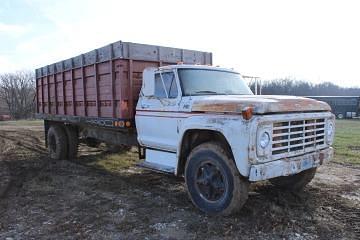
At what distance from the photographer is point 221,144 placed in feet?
17.5

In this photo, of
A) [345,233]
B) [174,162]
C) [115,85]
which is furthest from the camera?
[115,85]

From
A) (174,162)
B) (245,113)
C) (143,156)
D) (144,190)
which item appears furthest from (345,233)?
(143,156)

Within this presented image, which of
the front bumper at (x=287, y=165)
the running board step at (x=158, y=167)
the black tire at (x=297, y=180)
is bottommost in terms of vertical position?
the black tire at (x=297, y=180)

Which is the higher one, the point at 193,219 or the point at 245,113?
the point at 245,113

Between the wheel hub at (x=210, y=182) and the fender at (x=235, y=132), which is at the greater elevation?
the fender at (x=235, y=132)

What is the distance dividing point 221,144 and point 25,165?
20.4 ft

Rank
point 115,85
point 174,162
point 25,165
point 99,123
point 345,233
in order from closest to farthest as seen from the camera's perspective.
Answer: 1. point 345,233
2. point 174,162
3. point 115,85
4. point 99,123
5. point 25,165

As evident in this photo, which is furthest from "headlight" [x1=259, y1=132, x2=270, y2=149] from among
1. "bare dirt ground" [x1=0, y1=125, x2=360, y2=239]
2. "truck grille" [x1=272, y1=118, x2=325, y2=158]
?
"bare dirt ground" [x1=0, y1=125, x2=360, y2=239]

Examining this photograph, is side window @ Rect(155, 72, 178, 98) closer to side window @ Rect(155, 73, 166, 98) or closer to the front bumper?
side window @ Rect(155, 73, 166, 98)

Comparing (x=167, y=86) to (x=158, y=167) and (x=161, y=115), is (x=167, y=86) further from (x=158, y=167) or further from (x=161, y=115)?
(x=158, y=167)

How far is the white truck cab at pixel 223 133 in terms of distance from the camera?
482cm

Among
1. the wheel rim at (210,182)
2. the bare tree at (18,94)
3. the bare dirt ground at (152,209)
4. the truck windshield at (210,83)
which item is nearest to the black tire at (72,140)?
the bare dirt ground at (152,209)

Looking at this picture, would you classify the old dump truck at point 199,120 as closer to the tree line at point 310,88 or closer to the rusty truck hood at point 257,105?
the rusty truck hood at point 257,105

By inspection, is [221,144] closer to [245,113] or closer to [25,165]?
[245,113]
